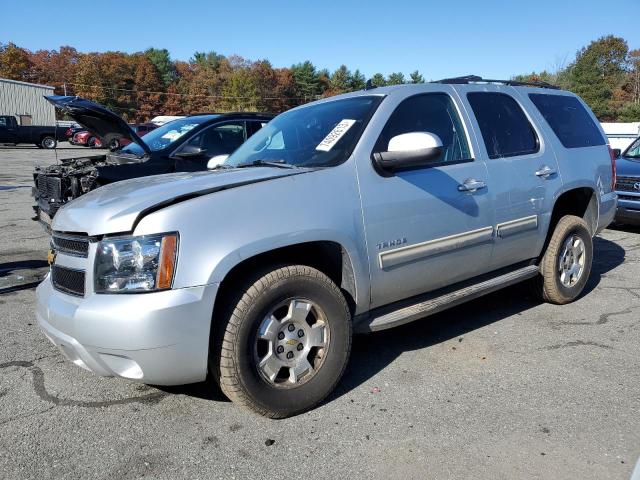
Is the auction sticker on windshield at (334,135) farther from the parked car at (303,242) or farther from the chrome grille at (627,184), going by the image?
the chrome grille at (627,184)

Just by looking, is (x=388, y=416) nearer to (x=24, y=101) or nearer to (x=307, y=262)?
(x=307, y=262)

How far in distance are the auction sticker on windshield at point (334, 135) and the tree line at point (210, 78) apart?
60.7m

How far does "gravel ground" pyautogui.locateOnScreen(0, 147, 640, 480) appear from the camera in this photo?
263cm

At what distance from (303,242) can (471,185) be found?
4.90 ft

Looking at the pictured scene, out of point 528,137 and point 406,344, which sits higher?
point 528,137

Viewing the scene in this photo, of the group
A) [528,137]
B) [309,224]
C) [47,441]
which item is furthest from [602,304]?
[47,441]

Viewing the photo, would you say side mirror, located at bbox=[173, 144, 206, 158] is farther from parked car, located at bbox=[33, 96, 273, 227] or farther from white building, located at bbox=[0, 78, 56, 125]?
white building, located at bbox=[0, 78, 56, 125]

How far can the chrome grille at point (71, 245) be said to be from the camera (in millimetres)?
2873

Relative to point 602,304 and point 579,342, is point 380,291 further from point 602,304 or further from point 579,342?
point 602,304

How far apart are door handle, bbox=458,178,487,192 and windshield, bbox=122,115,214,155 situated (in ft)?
14.7

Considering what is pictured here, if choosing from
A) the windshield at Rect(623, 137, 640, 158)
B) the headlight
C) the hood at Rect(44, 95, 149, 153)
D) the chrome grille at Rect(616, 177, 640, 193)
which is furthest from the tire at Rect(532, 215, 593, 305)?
the windshield at Rect(623, 137, 640, 158)

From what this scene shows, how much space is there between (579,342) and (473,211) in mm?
1390

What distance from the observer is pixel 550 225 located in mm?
4898

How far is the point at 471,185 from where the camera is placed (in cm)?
385
